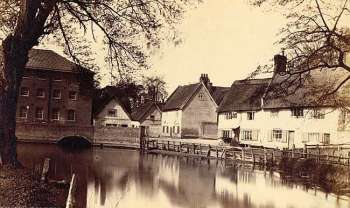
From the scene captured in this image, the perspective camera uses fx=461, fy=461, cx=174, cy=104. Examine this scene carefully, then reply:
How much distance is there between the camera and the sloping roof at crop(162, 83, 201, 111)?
33875mm

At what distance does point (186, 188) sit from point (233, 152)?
941 cm

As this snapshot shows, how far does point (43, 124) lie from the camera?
2602cm

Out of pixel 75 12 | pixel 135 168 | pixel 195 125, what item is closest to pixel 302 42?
pixel 75 12

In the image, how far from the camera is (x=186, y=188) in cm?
1268

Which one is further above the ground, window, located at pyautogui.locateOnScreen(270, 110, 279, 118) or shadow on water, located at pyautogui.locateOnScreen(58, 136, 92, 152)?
window, located at pyautogui.locateOnScreen(270, 110, 279, 118)

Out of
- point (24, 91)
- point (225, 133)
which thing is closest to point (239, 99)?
point (225, 133)

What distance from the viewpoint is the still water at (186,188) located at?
9988mm

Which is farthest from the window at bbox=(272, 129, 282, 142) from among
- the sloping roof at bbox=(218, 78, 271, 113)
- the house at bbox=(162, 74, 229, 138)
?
the house at bbox=(162, 74, 229, 138)

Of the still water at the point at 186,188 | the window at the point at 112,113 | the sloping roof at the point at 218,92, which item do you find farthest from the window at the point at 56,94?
Answer: the sloping roof at the point at 218,92

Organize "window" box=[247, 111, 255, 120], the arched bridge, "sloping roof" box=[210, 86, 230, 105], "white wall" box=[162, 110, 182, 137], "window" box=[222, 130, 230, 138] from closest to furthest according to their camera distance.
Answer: the arched bridge < "window" box=[247, 111, 255, 120] < "window" box=[222, 130, 230, 138] < "white wall" box=[162, 110, 182, 137] < "sloping roof" box=[210, 86, 230, 105]

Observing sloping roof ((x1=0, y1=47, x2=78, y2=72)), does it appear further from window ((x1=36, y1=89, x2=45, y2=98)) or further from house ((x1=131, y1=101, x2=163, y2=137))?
house ((x1=131, y1=101, x2=163, y2=137))

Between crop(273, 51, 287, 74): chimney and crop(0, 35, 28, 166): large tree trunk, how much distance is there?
4427 mm

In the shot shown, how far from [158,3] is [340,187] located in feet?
17.3

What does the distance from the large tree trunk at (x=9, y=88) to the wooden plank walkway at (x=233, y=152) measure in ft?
27.1
